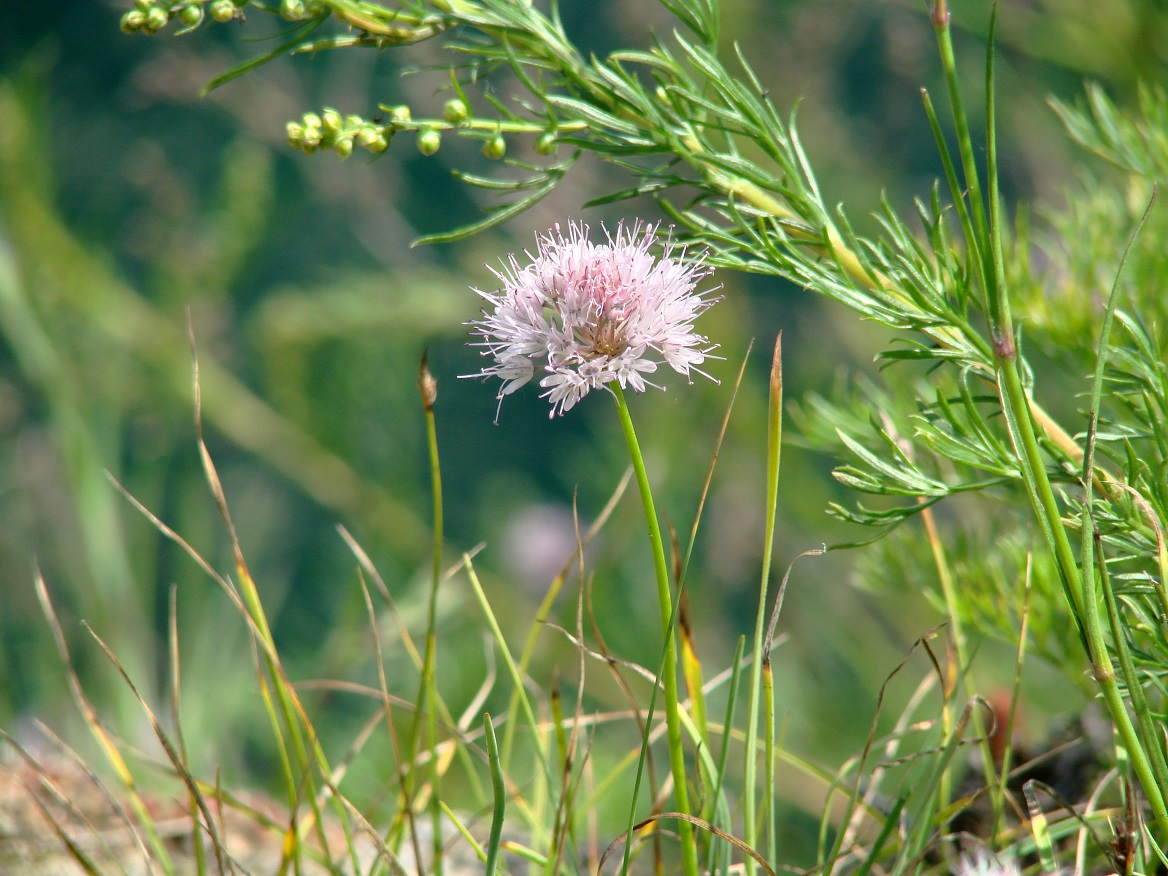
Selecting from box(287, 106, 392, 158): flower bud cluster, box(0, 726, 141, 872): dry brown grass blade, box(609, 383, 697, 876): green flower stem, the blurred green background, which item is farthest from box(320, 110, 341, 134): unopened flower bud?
the blurred green background

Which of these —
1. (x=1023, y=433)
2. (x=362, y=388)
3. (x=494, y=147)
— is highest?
(x=494, y=147)

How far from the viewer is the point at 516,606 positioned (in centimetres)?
135

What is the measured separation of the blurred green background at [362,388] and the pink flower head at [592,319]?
0.53m

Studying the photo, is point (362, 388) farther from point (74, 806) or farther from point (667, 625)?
point (667, 625)

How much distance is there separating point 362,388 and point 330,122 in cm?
114

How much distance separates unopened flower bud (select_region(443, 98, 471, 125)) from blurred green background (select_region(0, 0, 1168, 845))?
1.65ft

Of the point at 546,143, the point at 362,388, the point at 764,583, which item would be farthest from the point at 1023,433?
the point at 362,388

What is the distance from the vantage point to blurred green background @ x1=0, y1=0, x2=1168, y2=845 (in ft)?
3.86

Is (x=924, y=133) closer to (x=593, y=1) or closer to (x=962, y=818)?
(x=593, y=1)

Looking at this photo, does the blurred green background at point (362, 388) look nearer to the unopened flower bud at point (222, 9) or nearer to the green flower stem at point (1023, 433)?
the unopened flower bud at point (222, 9)

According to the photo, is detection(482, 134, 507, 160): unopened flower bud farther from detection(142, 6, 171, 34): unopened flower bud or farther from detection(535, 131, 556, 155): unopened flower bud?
detection(142, 6, 171, 34): unopened flower bud

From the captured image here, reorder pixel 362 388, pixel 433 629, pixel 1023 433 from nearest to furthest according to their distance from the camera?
pixel 1023 433 < pixel 433 629 < pixel 362 388

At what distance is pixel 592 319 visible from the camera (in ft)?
1.32

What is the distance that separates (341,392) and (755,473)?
69 cm
